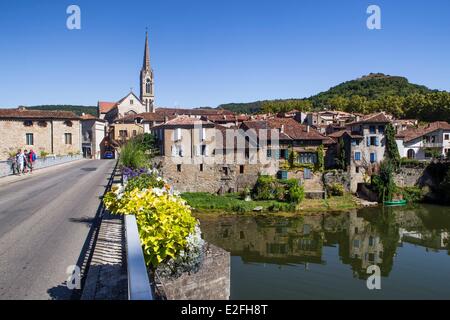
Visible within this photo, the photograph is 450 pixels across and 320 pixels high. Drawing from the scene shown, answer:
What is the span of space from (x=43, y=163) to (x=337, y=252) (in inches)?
1068

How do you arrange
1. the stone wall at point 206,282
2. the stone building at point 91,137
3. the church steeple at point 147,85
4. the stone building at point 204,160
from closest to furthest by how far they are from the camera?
the stone wall at point 206,282, the stone building at point 204,160, the stone building at point 91,137, the church steeple at point 147,85

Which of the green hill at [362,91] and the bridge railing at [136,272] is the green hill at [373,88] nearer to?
the green hill at [362,91]

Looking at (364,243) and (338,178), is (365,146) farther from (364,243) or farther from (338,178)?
(364,243)

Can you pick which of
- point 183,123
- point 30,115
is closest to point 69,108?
point 30,115

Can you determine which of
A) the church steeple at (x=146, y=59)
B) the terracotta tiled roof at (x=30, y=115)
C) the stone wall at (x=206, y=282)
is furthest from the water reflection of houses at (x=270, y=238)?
the church steeple at (x=146, y=59)

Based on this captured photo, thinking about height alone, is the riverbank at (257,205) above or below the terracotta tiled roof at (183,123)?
below

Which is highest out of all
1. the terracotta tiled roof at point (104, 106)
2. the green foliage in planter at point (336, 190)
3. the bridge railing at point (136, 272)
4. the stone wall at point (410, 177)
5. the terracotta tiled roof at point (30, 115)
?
the terracotta tiled roof at point (104, 106)

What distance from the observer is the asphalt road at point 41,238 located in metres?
6.13

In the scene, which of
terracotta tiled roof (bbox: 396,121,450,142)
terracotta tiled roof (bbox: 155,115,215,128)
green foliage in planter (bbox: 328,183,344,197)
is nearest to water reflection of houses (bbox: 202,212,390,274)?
green foliage in planter (bbox: 328,183,344,197)

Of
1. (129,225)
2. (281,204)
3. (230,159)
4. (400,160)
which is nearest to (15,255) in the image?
(129,225)

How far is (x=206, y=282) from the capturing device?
10781 mm

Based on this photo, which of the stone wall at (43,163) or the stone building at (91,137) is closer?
the stone wall at (43,163)

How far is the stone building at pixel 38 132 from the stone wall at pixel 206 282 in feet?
160

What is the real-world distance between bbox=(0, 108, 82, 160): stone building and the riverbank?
23682 millimetres
